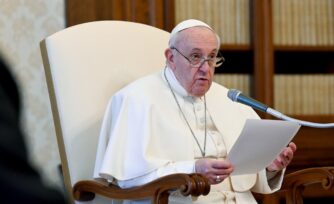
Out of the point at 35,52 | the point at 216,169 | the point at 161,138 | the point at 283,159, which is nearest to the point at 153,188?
the point at 216,169

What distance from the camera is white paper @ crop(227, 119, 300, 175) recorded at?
2004 millimetres

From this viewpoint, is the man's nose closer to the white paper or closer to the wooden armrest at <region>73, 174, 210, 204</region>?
the white paper

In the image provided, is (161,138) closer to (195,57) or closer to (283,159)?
(195,57)

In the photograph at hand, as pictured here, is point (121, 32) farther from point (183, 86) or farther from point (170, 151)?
point (170, 151)

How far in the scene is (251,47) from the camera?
10.8 feet

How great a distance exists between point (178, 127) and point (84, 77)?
0.41 m

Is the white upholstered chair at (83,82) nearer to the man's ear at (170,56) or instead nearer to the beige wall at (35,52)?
the man's ear at (170,56)

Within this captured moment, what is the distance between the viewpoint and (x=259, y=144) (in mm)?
2082

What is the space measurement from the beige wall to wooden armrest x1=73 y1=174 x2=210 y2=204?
0.93 meters

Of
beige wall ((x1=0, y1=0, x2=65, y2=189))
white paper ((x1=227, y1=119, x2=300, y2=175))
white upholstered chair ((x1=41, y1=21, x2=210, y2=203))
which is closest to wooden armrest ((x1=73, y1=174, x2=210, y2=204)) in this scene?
white upholstered chair ((x1=41, y1=21, x2=210, y2=203))

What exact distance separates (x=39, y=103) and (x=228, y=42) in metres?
1.00

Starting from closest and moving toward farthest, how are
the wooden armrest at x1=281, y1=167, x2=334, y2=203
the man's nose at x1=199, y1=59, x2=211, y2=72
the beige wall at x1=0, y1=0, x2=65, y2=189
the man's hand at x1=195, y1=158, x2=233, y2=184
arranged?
the man's hand at x1=195, y1=158, x2=233, y2=184, the wooden armrest at x1=281, y1=167, x2=334, y2=203, the man's nose at x1=199, y1=59, x2=211, y2=72, the beige wall at x1=0, y1=0, x2=65, y2=189

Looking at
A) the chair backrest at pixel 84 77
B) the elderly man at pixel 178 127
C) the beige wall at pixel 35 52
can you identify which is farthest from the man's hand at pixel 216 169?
the beige wall at pixel 35 52

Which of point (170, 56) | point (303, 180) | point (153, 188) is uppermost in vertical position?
point (170, 56)
